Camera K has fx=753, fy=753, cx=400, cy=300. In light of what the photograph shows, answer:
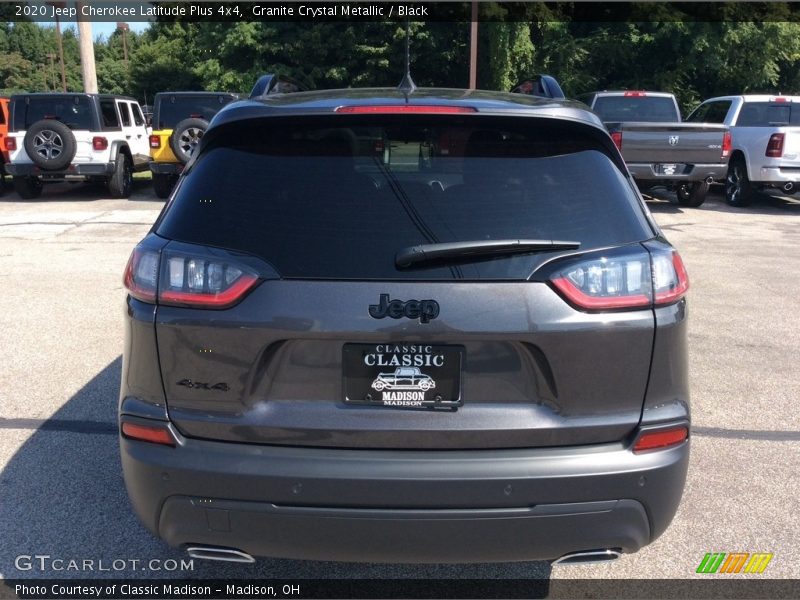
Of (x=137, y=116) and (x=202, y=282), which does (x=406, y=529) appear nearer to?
(x=202, y=282)

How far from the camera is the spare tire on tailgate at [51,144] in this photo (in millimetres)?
13617

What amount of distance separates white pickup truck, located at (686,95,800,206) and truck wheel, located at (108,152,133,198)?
1183 centimetres

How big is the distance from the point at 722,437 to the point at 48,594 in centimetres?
342

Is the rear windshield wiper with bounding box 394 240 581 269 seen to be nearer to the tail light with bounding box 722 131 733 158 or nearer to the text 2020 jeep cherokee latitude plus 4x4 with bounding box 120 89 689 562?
the text 2020 jeep cherokee latitude plus 4x4 with bounding box 120 89 689 562

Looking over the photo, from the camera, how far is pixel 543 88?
3.65 meters

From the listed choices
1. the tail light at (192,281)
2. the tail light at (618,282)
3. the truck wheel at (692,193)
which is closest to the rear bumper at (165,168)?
the truck wheel at (692,193)

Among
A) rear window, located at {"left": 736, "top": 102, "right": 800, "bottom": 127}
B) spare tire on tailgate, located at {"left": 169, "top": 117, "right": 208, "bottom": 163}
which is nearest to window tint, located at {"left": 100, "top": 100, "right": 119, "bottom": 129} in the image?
spare tire on tailgate, located at {"left": 169, "top": 117, "right": 208, "bottom": 163}

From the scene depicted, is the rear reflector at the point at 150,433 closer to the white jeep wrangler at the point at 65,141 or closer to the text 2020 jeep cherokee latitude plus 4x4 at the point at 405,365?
the text 2020 jeep cherokee latitude plus 4x4 at the point at 405,365

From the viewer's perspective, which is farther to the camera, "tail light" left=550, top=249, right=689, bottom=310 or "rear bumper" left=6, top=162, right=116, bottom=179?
"rear bumper" left=6, top=162, right=116, bottom=179

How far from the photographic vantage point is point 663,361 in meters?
2.32

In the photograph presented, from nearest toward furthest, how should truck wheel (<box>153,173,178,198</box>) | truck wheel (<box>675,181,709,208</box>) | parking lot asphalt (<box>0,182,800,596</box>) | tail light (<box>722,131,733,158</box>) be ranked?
1. parking lot asphalt (<box>0,182,800,596</box>)
2. tail light (<box>722,131,733,158</box>)
3. truck wheel (<box>675,181,709,208</box>)
4. truck wheel (<box>153,173,178,198</box>)

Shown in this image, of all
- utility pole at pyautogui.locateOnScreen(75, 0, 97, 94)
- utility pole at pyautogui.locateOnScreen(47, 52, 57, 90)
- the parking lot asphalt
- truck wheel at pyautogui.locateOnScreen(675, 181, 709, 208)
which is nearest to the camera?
the parking lot asphalt

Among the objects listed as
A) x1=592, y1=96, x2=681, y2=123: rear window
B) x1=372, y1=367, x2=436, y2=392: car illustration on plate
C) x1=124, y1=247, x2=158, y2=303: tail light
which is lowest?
x1=372, y1=367, x2=436, y2=392: car illustration on plate

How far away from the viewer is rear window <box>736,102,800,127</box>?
14204 mm
